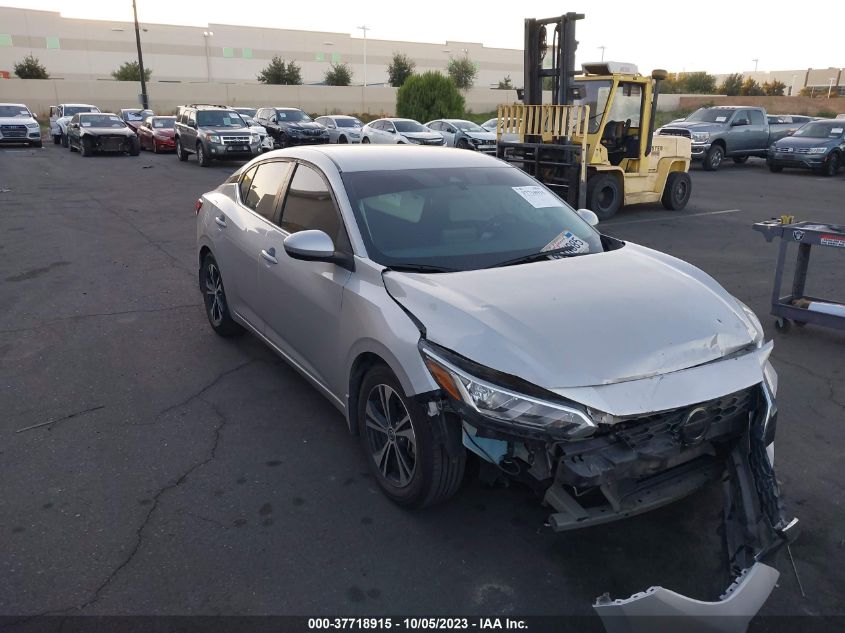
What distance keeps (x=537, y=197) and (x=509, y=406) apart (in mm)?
2071

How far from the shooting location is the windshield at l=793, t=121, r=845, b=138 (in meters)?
20.8

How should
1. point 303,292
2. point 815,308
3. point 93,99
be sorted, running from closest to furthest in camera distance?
point 303,292 < point 815,308 < point 93,99

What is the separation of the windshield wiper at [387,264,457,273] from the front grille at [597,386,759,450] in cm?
125

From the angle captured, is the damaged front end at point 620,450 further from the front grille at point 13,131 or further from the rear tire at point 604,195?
the front grille at point 13,131

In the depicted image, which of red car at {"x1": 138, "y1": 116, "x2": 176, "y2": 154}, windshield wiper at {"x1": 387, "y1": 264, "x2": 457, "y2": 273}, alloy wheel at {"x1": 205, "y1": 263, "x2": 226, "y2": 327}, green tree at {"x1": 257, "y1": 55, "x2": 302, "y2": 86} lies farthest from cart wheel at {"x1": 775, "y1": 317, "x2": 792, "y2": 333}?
green tree at {"x1": 257, "y1": 55, "x2": 302, "y2": 86}

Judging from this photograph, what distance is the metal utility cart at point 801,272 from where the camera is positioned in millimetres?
5316

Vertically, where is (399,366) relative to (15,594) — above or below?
above

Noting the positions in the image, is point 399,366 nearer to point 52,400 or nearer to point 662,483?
point 662,483

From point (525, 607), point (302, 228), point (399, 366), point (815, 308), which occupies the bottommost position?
point (525, 607)

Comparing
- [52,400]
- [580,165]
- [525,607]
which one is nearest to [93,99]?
[580,165]

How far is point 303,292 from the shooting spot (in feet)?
13.1

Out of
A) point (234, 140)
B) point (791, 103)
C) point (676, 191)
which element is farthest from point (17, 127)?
point (791, 103)

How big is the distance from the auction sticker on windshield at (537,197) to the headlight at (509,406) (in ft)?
6.00

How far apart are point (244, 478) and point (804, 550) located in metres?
2.80
